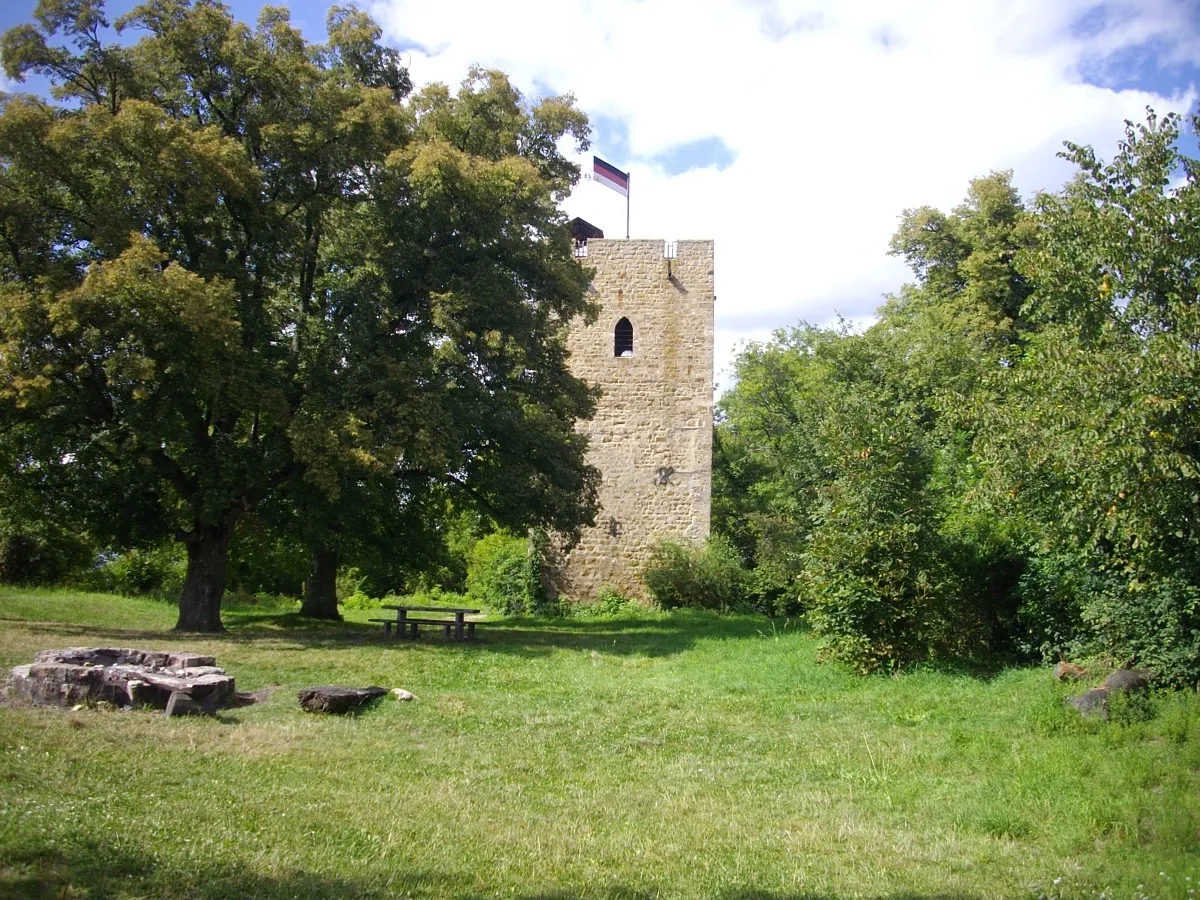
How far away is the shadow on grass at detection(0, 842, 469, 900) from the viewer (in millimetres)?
4102

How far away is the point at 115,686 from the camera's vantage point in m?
8.44

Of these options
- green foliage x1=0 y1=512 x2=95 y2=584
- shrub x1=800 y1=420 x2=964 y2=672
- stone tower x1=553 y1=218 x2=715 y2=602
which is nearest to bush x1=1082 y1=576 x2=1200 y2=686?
shrub x1=800 y1=420 x2=964 y2=672

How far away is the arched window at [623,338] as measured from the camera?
84.1ft

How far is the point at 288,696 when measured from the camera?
10.0m

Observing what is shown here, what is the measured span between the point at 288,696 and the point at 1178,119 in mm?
10351

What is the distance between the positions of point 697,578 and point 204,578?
37.3ft

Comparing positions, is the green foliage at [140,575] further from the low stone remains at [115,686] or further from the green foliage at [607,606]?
the low stone remains at [115,686]

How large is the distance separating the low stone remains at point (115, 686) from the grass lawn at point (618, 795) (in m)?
0.37

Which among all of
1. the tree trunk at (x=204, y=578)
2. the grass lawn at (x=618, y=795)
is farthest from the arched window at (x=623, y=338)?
the grass lawn at (x=618, y=795)

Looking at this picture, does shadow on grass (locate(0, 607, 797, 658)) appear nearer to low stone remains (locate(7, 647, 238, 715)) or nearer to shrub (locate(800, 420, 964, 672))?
shrub (locate(800, 420, 964, 672))

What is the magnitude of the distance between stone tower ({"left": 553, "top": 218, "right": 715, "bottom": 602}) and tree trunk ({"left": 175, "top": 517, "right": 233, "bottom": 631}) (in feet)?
32.5

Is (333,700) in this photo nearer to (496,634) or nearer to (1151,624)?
(1151,624)

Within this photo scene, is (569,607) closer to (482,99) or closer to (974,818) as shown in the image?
(482,99)

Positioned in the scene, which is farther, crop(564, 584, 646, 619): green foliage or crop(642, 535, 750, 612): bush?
crop(564, 584, 646, 619): green foliage
